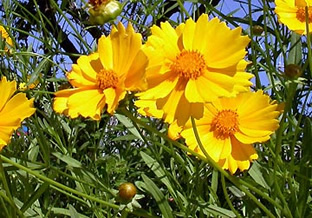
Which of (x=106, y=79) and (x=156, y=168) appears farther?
(x=156, y=168)

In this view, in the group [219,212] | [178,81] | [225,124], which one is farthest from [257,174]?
[178,81]

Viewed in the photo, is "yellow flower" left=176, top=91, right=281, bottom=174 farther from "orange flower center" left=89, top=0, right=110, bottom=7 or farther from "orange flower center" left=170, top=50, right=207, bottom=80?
"orange flower center" left=89, top=0, right=110, bottom=7

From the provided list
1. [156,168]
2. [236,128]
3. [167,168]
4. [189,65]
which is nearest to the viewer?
[189,65]

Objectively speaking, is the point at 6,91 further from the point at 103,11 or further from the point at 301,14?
the point at 301,14

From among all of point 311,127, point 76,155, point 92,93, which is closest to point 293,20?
point 311,127

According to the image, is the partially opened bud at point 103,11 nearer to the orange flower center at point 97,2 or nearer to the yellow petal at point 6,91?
the orange flower center at point 97,2

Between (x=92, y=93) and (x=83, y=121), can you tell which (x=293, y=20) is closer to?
(x=92, y=93)

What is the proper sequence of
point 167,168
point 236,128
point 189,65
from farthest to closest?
1. point 167,168
2. point 236,128
3. point 189,65
